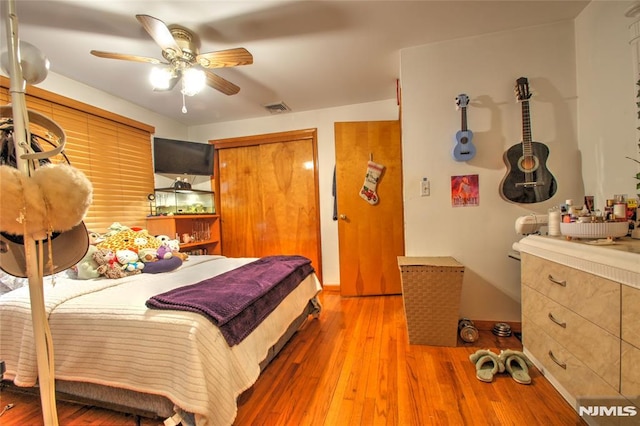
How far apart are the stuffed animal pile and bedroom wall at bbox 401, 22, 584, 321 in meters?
1.97

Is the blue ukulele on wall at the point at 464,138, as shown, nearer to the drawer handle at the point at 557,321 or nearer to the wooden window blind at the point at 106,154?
the drawer handle at the point at 557,321

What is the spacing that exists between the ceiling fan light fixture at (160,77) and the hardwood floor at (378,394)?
1999 millimetres

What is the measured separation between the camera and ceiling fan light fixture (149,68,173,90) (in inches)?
69.3

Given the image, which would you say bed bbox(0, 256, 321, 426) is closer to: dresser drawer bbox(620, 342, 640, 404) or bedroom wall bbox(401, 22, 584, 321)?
dresser drawer bbox(620, 342, 640, 404)

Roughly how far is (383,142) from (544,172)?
4.82 feet

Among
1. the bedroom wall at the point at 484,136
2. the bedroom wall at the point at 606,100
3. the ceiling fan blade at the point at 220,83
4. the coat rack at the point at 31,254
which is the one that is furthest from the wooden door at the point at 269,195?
the coat rack at the point at 31,254

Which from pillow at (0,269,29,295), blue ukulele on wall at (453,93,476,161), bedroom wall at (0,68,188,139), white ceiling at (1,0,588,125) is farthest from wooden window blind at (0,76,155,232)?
blue ukulele on wall at (453,93,476,161)

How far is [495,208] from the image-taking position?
202 centimetres

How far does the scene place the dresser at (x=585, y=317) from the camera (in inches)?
35.7

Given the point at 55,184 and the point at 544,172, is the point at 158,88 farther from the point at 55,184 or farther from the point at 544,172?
the point at 544,172

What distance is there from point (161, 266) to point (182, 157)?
191 centimetres

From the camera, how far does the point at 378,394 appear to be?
1374 mm

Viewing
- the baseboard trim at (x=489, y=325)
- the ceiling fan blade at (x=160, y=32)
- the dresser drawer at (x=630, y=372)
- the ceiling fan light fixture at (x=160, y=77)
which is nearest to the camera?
the dresser drawer at (x=630, y=372)

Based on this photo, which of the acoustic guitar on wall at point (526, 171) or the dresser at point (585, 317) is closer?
the dresser at point (585, 317)
